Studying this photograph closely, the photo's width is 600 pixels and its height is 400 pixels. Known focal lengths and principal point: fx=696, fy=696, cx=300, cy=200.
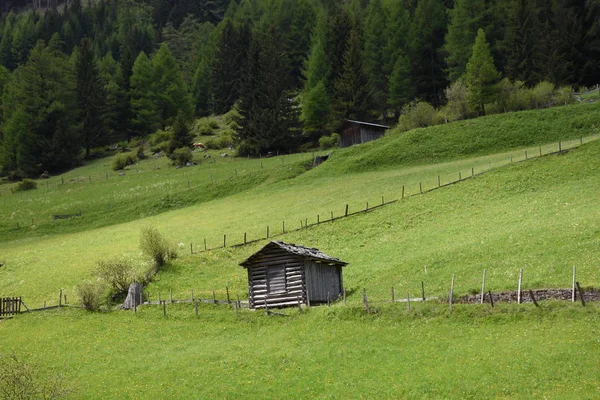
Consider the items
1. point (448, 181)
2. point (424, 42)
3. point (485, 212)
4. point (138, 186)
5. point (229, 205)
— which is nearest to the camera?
point (485, 212)

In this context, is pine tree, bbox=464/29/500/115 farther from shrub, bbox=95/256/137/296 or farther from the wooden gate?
the wooden gate

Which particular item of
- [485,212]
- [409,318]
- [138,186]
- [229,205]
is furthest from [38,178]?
[409,318]

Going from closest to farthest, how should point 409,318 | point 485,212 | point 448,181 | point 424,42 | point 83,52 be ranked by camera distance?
point 409,318
point 485,212
point 448,181
point 424,42
point 83,52

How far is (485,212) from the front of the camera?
181 ft

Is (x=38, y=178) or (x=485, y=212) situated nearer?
(x=485, y=212)

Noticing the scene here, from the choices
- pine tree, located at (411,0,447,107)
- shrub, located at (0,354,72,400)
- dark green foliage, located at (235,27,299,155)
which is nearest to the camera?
shrub, located at (0,354,72,400)

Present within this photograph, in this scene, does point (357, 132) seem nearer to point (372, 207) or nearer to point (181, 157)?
point (181, 157)

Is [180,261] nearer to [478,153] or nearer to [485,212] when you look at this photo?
[485,212]

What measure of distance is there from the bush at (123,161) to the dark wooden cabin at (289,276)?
69.4m

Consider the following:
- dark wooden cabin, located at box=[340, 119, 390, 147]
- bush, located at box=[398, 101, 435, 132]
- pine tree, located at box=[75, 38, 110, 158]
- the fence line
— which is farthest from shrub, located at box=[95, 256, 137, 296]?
pine tree, located at box=[75, 38, 110, 158]

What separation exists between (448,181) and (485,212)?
1238 cm

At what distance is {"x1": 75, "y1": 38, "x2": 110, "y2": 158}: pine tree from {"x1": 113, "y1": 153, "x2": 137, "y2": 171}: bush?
16.1 meters

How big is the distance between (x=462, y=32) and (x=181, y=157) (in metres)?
47.7

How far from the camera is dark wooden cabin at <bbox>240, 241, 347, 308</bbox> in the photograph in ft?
139
